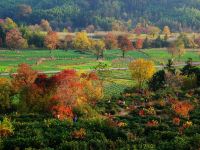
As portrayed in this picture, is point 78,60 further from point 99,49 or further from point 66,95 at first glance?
point 66,95

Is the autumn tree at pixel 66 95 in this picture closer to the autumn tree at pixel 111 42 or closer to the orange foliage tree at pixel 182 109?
the orange foliage tree at pixel 182 109

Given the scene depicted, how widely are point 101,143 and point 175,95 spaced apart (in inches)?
1249

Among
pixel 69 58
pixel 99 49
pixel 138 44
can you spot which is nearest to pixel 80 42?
pixel 99 49

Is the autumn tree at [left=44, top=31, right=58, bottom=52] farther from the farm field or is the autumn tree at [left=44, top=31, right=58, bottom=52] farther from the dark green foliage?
the dark green foliage

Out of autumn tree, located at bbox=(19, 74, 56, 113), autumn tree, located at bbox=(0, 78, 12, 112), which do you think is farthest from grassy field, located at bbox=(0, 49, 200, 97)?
autumn tree, located at bbox=(19, 74, 56, 113)

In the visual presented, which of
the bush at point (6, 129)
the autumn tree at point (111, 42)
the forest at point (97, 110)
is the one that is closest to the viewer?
the forest at point (97, 110)

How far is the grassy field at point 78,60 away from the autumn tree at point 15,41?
4.81m

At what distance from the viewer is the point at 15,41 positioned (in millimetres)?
155250

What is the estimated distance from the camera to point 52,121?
45500 millimetres

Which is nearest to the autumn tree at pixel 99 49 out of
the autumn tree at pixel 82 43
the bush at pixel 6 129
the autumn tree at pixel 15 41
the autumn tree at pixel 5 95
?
the autumn tree at pixel 82 43

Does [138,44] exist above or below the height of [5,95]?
above

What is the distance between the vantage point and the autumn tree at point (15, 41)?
154m

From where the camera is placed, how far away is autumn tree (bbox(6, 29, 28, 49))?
154m

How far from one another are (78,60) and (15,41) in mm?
30716
